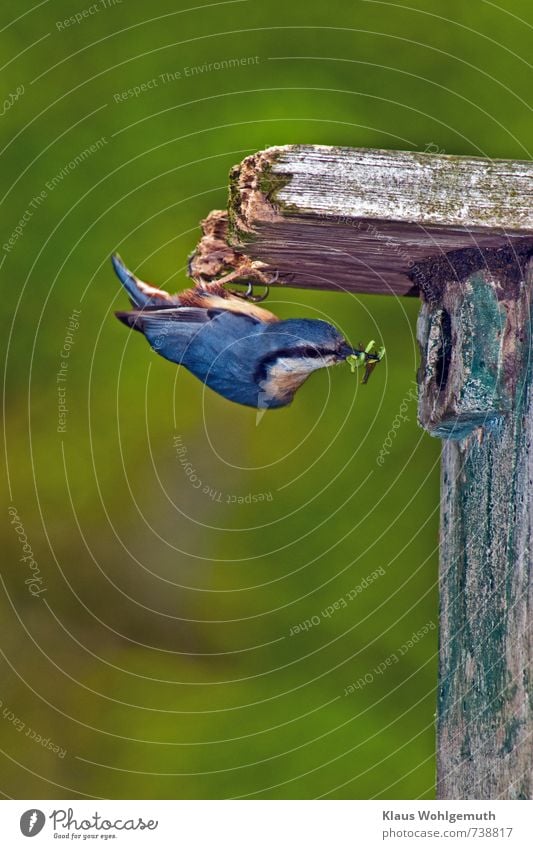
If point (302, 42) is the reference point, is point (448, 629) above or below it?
below

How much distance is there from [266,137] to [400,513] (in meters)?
0.82

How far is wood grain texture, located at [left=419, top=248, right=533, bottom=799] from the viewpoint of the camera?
1.44 metres

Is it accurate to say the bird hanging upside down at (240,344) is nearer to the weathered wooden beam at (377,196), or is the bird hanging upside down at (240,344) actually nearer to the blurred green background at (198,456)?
the weathered wooden beam at (377,196)

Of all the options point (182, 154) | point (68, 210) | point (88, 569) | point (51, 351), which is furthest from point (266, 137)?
point (88, 569)

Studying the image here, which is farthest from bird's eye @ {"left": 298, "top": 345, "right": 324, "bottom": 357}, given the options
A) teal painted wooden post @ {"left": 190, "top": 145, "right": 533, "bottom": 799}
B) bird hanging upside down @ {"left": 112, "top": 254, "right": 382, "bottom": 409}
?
teal painted wooden post @ {"left": 190, "top": 145, "right": 533, "bottom": 799}

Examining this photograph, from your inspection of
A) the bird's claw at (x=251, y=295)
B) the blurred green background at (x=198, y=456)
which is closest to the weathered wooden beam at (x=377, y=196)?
the bird's claw at (x=251, y=295)

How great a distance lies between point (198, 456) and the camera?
2441mm

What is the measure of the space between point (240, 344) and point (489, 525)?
46cm

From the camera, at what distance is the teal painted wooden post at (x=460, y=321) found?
4.40 ft

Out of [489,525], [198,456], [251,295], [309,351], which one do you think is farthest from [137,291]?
[489,525]

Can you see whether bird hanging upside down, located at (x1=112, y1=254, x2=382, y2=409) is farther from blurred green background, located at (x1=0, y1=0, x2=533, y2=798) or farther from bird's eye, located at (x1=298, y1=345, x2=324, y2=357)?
blurred green background, located at (x1=0, y1=0, x2=533, y2=798)

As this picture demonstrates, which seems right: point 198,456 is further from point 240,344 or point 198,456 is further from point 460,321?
point 460,321

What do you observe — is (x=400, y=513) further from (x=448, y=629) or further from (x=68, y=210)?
(x=68, y=210)

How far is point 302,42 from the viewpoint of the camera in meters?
2.36
